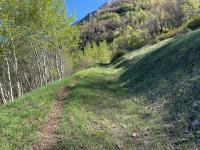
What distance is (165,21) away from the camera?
159 metres

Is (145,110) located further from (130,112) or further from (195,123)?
(195,123)

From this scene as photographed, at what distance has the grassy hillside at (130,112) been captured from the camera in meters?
19.7

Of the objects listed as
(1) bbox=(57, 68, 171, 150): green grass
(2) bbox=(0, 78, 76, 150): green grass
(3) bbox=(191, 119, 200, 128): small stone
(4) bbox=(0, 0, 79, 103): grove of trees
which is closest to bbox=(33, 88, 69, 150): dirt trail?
(2) bbox=(0, 78, 76, 150): green grass

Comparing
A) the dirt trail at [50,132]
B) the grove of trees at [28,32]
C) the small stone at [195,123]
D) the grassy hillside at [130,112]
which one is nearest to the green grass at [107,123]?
the grassy hillside at [130,112]

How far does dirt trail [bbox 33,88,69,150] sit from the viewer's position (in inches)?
800

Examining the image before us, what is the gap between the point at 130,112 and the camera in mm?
25875

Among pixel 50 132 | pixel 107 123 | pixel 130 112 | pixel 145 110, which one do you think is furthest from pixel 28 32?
pixel 50 132

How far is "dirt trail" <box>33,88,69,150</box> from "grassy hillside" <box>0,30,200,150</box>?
1.46 feet

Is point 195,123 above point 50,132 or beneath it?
above

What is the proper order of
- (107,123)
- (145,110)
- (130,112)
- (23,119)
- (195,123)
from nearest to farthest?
(195,123) < (107,123) < (23,119) < (145,110) < (130,112)

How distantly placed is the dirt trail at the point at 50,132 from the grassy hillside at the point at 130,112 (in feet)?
1.46

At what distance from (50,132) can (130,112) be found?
6629 millimetres

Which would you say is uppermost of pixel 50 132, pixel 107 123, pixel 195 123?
pixel 195 123

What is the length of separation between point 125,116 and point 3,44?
26.8m
